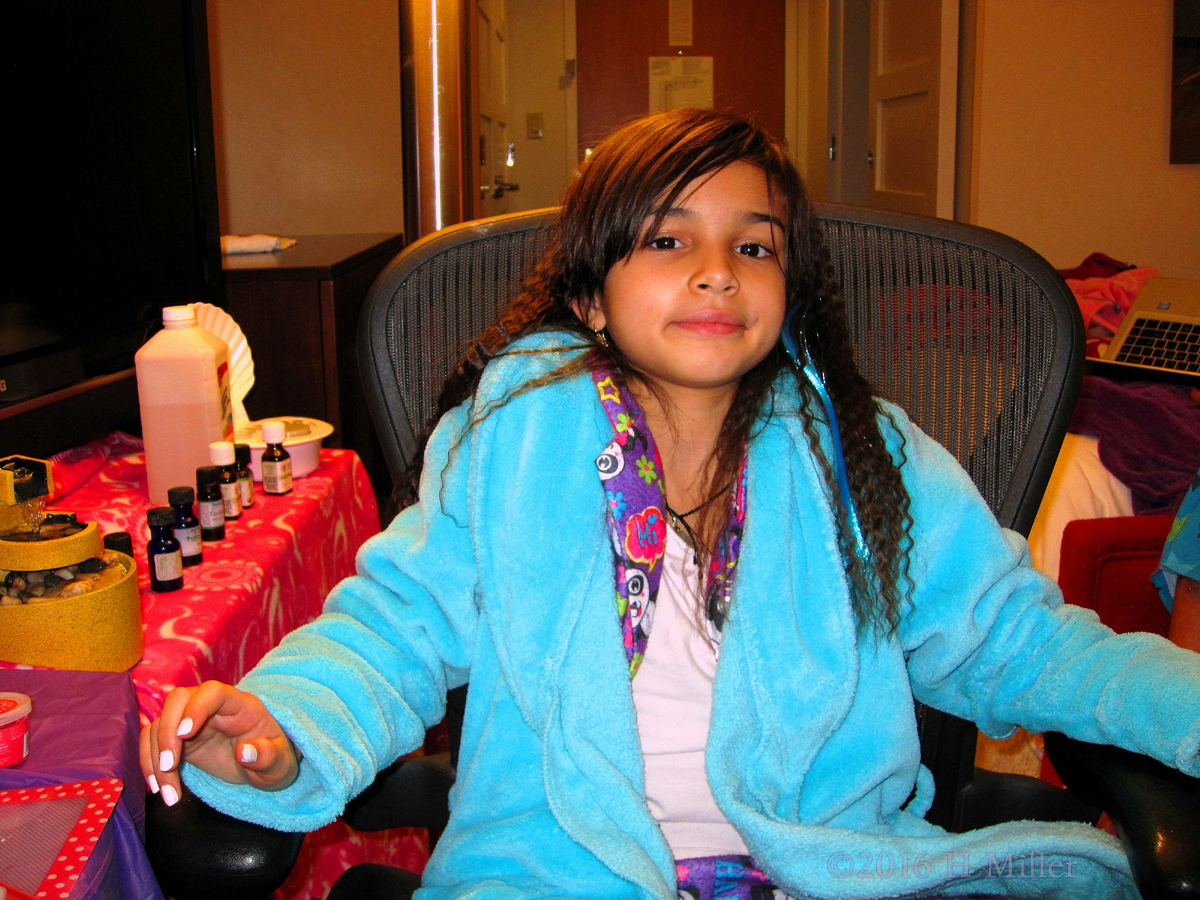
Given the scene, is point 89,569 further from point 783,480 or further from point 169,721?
point 783,480

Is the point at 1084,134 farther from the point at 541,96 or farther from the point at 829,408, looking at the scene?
the point at 541,96

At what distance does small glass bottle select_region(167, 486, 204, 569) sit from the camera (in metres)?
0.97

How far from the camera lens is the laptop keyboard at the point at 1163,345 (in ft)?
6.02

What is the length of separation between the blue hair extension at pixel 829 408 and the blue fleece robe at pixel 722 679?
2 cm

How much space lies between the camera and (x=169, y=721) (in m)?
0.57

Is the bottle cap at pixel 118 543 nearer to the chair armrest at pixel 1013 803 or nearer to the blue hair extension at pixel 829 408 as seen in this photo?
the blue hair extension at pixel 829 408

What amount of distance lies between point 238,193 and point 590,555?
3.01 metres

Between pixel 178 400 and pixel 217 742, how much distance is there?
606 millimetres

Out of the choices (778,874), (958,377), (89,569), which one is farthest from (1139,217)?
(89,569)

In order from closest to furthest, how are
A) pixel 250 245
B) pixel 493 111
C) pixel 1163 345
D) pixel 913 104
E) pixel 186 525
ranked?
pixel 186 525, pixel 1163 345, pixel 250 245, pixel 913 104, pixel 493 111

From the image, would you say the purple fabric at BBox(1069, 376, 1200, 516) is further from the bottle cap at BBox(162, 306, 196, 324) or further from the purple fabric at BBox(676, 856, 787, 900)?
the bottle cap at BBox(162, 306, 196, 324)

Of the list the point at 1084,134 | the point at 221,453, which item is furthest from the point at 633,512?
the point at 1084,134

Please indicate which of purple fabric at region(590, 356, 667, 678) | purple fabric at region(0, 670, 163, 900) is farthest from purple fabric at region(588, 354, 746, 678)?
purple fabric at region(0, 670, 163, 900)

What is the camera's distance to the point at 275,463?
1214 millimetres
